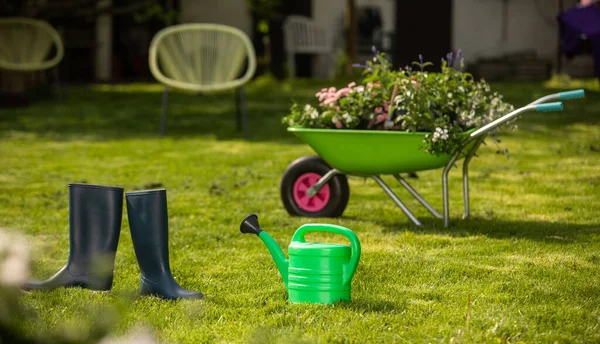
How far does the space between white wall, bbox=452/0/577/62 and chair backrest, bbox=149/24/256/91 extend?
7049 millimetres

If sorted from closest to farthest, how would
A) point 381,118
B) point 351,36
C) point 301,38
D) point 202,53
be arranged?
point 381,118, point 202,53, point 301,38, point 351,36

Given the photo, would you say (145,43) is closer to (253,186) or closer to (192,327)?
(253,186)

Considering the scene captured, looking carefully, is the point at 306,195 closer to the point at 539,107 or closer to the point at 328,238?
the point at 328,238

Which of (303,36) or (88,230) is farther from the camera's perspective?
(303,36)

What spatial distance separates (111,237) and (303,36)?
9276mm

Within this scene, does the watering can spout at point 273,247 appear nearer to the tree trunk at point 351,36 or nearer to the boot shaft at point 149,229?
the boot shaft at point 149,229

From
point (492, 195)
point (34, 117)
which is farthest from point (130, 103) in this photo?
point (492, 195)

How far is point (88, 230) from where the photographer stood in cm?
261

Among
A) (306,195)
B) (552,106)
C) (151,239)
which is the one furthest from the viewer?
(306,195)

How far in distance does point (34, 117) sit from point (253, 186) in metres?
4.21

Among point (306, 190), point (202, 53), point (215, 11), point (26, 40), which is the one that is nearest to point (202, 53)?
point (202, 53)

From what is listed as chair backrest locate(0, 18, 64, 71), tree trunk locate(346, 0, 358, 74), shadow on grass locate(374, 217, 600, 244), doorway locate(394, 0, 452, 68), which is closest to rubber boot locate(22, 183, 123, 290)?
shadow on grass locate(374, 217, 600, 244)

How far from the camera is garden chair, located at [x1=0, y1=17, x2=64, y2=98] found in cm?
927

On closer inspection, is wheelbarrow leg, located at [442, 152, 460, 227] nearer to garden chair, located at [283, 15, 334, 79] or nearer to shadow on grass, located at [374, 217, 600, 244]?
shadow on grass, located at [374, 217, 600, 244]
